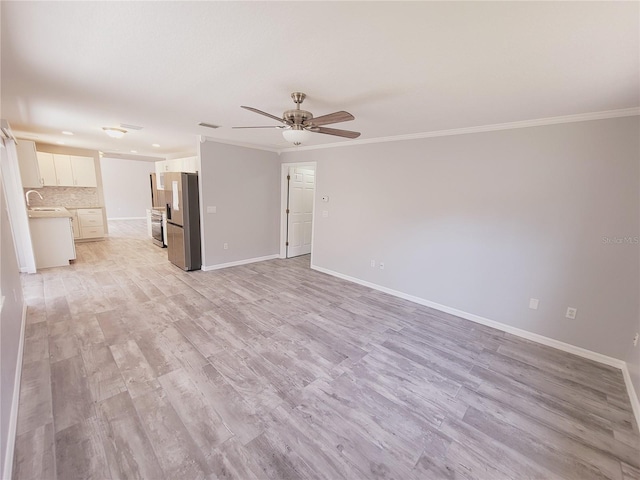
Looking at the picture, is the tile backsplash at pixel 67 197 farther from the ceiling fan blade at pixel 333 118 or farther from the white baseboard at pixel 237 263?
the ceiling fan blade at pixel 333 118

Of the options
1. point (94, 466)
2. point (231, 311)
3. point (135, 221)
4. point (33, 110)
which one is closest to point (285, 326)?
point (231, 311)

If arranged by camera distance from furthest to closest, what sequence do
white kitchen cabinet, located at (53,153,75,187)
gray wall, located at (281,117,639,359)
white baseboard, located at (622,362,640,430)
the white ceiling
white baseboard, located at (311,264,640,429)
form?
white kitchen cabinet, located at (53,153,75,187)
gray wall, located at (281,117,639,359)
white baseboard, located at (311,264,640,429)
white baseboard, located at (622,362,640,430)
the white ceiling

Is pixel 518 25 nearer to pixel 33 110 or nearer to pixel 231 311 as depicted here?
pixel 231 311

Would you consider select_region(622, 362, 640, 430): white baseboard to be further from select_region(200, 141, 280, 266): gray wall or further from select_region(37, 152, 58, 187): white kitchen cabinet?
select_region(37, 152, 58, 187): white kitchen cabinet

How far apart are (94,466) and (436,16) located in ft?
9.80

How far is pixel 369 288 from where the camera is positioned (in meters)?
4.33

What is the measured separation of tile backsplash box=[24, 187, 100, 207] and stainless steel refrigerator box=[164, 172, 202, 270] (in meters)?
3.61

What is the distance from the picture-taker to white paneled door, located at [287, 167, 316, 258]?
573 centimetres

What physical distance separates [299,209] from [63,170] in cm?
582

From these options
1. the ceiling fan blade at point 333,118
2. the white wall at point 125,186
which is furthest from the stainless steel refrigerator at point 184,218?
the white wall at point 125,186

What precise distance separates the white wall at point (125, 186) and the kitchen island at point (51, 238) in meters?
5.50

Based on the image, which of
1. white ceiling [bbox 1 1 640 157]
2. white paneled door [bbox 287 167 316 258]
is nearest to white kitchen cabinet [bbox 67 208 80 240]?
white ceiling [bbox 1 1 640 157]

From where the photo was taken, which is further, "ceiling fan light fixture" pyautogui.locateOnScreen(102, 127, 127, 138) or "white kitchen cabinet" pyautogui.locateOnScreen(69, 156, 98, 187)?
"white kitchen cabinet" pyautogui.locateOnScreen(69, 156, 98, 187)

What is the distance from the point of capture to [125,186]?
9977 millimetres
